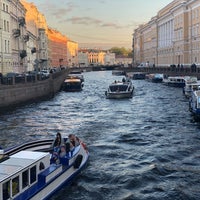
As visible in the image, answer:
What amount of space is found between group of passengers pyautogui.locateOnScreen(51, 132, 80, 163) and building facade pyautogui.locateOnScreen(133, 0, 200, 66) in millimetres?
59700

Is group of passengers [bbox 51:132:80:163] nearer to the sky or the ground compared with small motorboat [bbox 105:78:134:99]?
nearer to the ground

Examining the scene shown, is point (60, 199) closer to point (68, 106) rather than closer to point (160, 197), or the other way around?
point (160, 197)

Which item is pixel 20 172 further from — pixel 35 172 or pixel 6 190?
pixel 35 172

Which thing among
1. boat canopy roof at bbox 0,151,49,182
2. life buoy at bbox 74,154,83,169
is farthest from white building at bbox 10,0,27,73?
boat canopy roof at bbox 0,151,49,182

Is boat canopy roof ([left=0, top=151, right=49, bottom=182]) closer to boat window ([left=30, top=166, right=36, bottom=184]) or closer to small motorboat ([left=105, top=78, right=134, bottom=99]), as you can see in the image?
boat window ([left=30, top=166, right=36, bottom=184])

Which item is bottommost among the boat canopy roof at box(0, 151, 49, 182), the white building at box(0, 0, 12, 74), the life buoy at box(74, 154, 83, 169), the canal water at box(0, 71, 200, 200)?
the canal water at box(0, 71, 200, 200)

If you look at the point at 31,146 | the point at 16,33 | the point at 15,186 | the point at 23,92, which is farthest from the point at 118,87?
the point at 15,186

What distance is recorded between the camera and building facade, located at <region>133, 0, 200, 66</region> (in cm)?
7469

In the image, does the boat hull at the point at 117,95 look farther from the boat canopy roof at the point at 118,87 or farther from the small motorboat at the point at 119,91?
the boat canopy roof at the point at 118,87

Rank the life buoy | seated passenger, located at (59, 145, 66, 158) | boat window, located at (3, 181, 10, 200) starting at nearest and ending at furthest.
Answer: boat window, located at (3, 181, 10, 200), seated passenger, located at (59, 145, 66, 158), the life buoy

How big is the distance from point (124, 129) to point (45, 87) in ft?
62.6

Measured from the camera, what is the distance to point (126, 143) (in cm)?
1844

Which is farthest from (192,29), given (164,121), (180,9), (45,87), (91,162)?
(91,162)

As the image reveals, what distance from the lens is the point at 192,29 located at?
7625 cm
